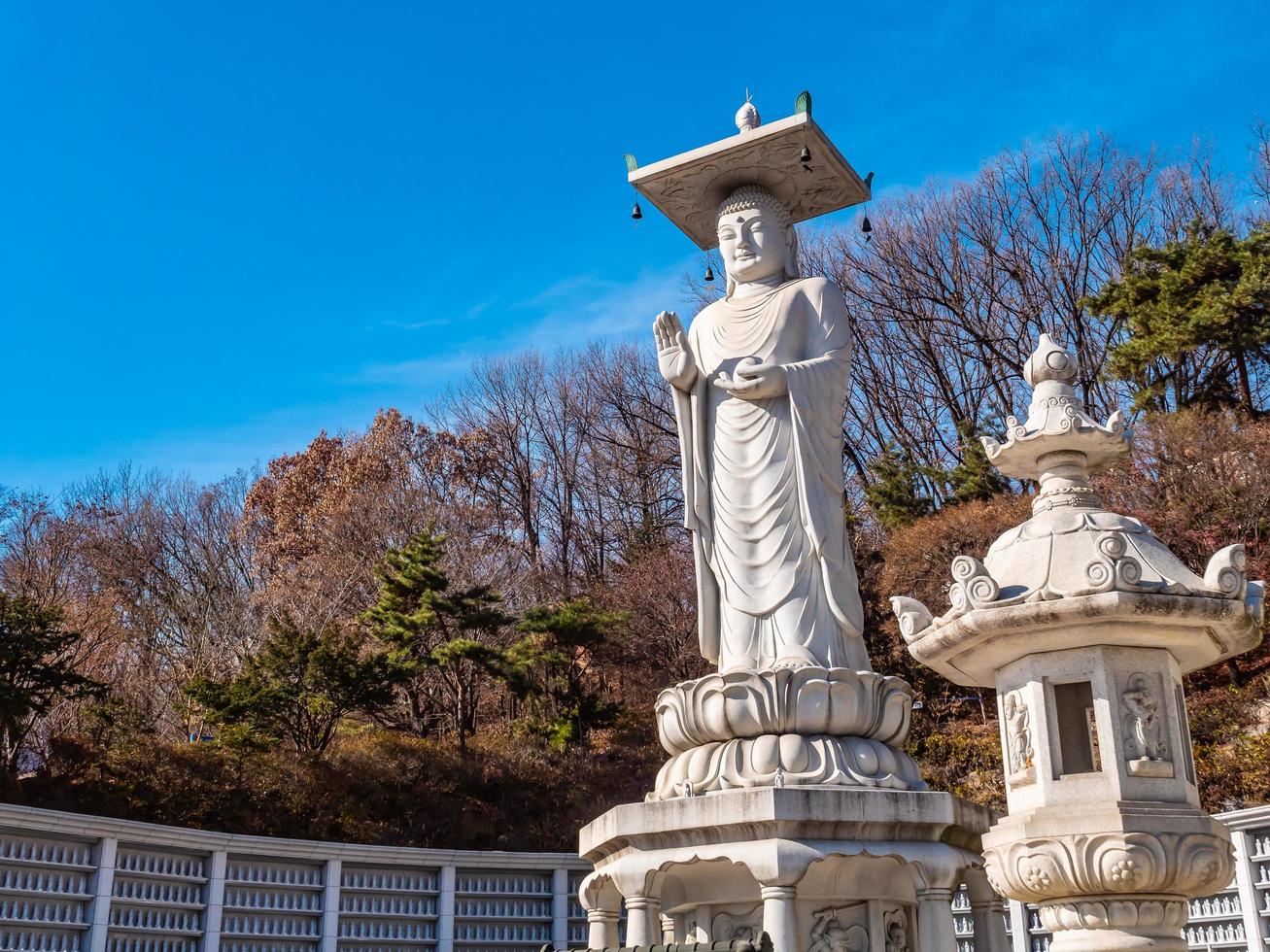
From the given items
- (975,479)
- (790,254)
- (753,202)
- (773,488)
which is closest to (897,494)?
(975,479)

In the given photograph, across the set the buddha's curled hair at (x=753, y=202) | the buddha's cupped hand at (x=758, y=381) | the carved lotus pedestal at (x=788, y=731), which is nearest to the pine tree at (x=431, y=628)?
the buddha's curled hair at (x=753, y=202)

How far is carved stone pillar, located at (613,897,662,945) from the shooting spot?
6.10m

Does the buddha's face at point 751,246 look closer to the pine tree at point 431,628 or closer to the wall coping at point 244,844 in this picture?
the wall coping at point 244,844

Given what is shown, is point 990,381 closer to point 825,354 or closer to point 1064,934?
point 825,354

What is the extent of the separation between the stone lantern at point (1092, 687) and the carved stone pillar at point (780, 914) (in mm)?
1182

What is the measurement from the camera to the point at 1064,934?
4.64 m

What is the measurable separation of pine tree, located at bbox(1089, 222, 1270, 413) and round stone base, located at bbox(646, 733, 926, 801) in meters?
11.8

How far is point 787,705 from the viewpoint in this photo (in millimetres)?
6387

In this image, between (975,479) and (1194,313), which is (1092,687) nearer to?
(1194,313)

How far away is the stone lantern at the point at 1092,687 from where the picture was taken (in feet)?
14.9

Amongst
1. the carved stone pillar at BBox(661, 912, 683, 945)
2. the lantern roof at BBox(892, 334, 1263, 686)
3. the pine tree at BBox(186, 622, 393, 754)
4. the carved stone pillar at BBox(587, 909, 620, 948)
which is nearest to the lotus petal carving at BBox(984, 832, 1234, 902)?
the lantern roof at BBox(892, 334, 1263, 686)

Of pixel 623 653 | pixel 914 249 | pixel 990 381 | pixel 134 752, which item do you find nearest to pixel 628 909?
pixel 134 752

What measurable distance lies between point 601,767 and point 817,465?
10203 millimetres

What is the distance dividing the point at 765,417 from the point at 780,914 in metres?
2.89
